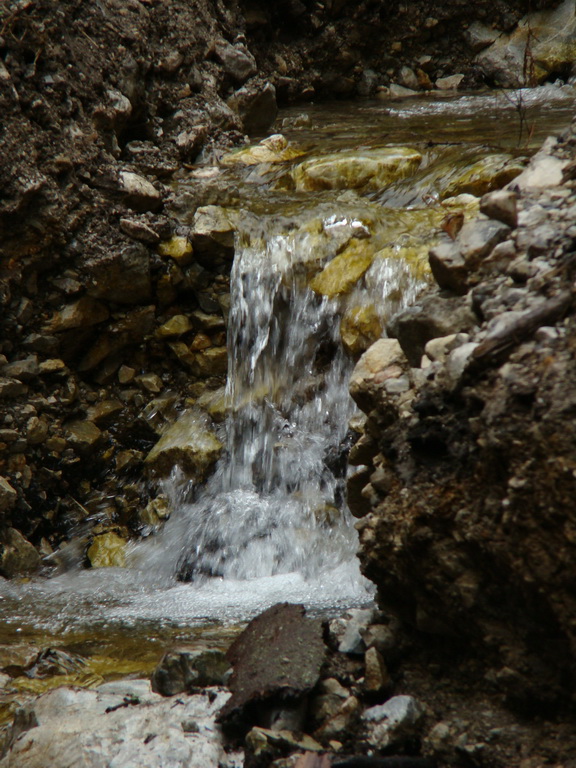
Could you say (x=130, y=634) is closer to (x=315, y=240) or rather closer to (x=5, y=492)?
(x=5, y=492)

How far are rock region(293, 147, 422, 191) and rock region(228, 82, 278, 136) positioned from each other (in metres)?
1.61

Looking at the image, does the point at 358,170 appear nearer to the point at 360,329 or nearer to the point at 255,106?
the point at 360,329

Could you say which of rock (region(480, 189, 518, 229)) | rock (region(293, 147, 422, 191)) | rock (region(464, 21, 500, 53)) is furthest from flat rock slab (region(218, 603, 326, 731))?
rock (region(464, 21, 500, 53))

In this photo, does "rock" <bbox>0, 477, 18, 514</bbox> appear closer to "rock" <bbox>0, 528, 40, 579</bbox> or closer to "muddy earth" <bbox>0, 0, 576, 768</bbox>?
"muddy earth" <bbox>0, 0, 576, 768</bbox>

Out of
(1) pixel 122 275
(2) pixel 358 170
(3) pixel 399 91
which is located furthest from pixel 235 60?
(1) pixel 122 275

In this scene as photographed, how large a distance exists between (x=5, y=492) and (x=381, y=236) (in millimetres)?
2841

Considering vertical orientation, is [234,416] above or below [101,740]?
above

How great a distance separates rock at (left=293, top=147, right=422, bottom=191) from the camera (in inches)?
203

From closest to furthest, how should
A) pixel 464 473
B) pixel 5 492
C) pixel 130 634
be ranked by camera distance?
pixel 464 473
pixel 130 634
pixel 5 492

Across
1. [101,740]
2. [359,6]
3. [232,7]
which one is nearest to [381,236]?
[101,740]

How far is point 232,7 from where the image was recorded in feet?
22.8

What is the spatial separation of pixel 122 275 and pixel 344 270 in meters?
1.46

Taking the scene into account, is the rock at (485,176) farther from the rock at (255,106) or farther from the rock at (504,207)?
the rock at (504,207)

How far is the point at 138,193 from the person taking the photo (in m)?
4.57
